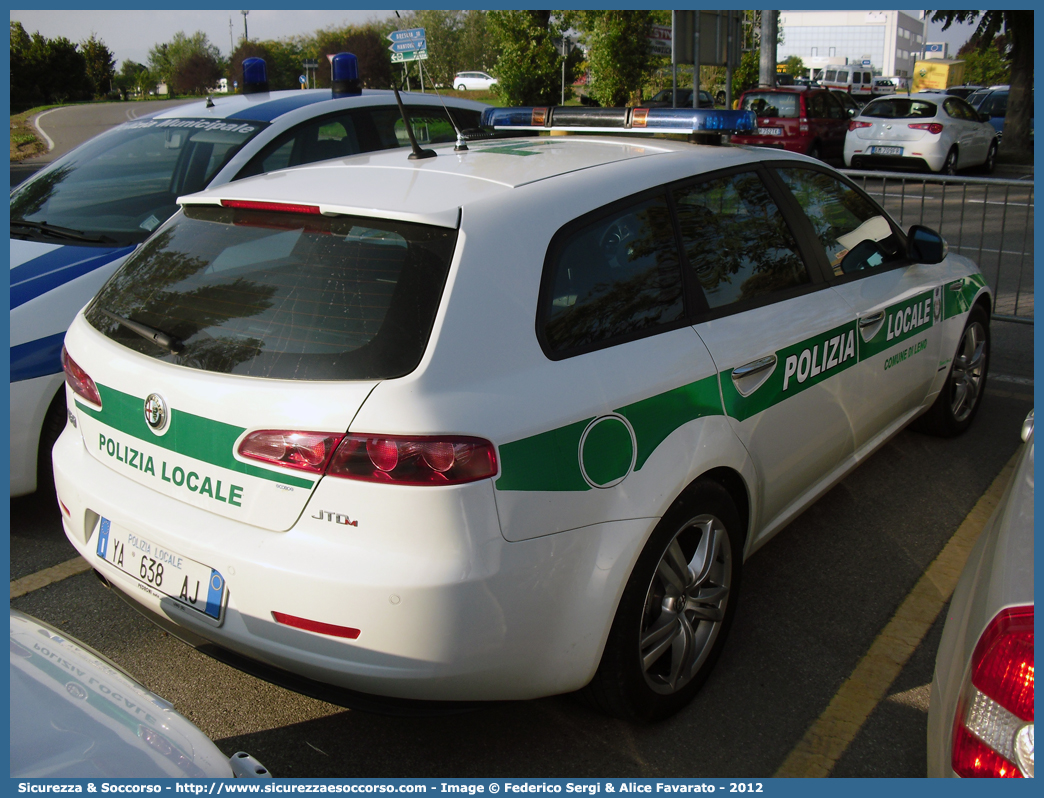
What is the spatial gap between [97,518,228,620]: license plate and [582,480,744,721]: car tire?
1054mm

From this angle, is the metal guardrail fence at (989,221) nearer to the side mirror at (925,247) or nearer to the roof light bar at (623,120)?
the side mirror at (925,247)

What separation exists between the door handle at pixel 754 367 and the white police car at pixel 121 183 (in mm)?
2703

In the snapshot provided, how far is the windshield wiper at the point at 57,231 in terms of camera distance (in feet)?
13.6

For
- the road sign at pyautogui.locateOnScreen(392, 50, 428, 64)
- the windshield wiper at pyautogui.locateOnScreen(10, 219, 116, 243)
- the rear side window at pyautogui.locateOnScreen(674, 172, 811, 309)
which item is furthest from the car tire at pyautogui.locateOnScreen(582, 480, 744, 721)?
the road sign at pyautogui.locateOnScreen(392, 50, 428, 64)

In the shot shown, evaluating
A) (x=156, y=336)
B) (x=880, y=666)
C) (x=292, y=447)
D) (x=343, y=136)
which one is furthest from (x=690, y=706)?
(x=343, y=136)

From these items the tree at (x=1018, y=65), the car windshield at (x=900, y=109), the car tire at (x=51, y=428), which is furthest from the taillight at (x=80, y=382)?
the tree at (x=1018, y=65)

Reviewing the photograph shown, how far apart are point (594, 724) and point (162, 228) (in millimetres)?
2092

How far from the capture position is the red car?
713 inches

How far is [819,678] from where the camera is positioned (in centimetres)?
287

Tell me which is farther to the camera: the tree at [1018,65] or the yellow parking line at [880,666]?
the tree at [1018,65]

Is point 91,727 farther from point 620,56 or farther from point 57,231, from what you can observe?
point 620,56

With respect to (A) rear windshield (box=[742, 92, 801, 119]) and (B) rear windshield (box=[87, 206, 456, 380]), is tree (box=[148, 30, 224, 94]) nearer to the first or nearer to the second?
(A) rear windshield (box=[742, 92, 801, 119])

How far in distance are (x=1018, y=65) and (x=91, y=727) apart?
25.7 m

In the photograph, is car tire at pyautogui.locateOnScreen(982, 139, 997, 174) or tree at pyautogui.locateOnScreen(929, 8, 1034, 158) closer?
car tire at pyautogui.locateOnScreen(982, 139, 997, 174)
